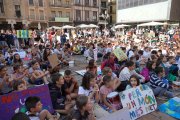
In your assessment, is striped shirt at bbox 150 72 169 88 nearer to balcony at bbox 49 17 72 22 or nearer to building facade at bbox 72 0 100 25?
balcony at bbox 49 17 72 22

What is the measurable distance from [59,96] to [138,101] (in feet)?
6.09

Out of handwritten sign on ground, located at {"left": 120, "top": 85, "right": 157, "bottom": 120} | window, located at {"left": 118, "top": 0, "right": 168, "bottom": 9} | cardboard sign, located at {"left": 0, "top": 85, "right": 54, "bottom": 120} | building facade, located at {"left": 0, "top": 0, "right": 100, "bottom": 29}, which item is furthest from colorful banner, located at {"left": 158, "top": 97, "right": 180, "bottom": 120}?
building facade, located at {"left": 0, "top": 0, "right": 100, "bottom": 29}

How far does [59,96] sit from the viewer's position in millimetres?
4453

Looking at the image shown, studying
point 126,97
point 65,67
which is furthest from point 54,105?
point 65,67

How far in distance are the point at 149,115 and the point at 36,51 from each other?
7.31m

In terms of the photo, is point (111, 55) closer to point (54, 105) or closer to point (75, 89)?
point (75, 89)

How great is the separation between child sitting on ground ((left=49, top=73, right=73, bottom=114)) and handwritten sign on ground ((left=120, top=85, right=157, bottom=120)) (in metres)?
1.28

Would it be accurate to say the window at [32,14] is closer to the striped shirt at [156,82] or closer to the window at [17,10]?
the window at [17,10]

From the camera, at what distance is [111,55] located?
7117 mm

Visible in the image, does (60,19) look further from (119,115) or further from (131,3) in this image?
(119,115)

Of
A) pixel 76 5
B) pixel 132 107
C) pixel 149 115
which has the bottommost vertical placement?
pixel 149 115

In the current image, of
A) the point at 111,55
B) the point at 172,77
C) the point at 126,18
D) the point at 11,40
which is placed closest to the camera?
the point at 172,77

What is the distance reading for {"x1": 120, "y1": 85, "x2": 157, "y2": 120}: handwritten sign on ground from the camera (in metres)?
4.09

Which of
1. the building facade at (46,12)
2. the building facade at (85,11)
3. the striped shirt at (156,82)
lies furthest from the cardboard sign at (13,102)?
the building facade at (85,11)
